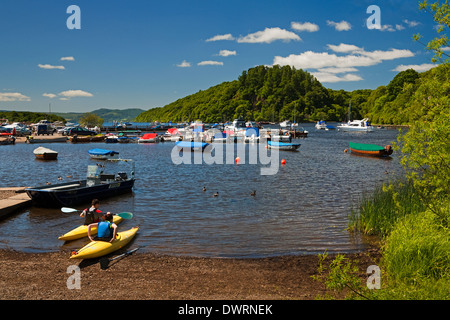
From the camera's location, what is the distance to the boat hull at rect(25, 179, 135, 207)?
74.0ft

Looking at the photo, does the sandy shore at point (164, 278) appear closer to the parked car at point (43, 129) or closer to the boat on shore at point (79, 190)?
the boat on shore at point (79, 190)

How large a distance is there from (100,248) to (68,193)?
996 centimetres

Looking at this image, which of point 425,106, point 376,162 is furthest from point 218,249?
point 376,162

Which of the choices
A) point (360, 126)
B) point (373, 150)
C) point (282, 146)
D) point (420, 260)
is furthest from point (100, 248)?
point (360, 126)

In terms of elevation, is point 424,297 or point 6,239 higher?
point 424,297

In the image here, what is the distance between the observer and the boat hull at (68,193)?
74.0ft

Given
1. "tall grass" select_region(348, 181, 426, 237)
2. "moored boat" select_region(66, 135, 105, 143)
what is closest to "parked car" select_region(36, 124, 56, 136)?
"moored boat" select_region(66, 135, 105, 143)

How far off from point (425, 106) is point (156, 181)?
2881 centimetres

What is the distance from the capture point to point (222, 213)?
23609 mm

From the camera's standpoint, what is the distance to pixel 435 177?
12164 millimetres

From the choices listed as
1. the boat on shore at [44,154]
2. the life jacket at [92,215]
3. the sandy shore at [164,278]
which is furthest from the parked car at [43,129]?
the sandy shore at [164,278]

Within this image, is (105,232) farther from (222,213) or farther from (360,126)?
(360,126)
